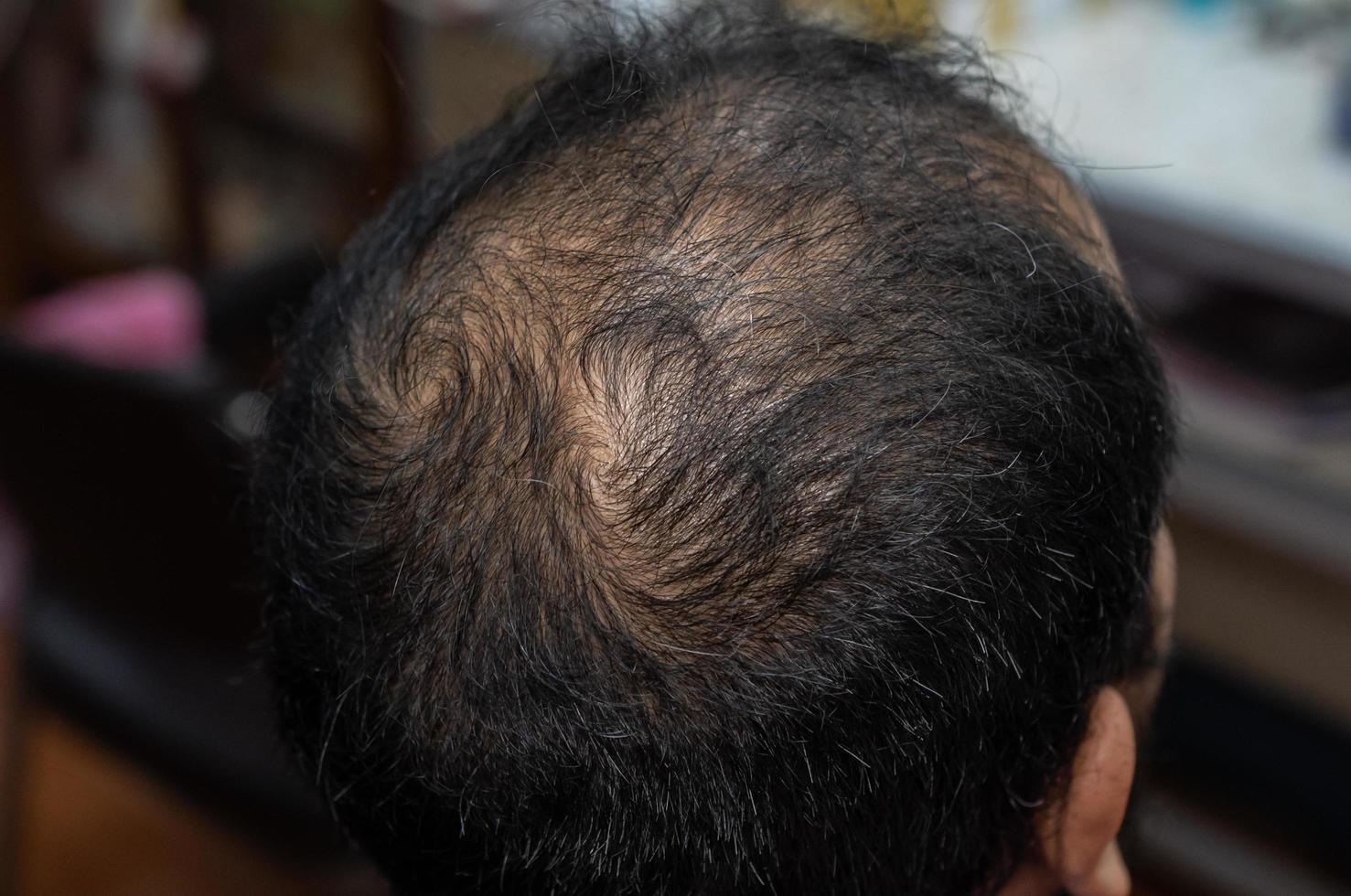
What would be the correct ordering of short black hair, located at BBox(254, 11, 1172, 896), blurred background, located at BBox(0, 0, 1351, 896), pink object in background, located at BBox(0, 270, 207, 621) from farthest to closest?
1. pink object in background, located at BBox(0, 270, 207, 621)
2. blurred background, located at BBox(0, 0, 1351, 896)
3. short black hair, located at BBox(254, 11, 1172, 896)

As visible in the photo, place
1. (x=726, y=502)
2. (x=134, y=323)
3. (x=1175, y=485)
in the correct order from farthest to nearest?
A: (x=134, y=323) < (x=1175, y=485) < (x=726, y=502)

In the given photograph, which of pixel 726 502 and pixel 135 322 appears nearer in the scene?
pixel 726 502

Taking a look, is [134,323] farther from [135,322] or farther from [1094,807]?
[1094,807]

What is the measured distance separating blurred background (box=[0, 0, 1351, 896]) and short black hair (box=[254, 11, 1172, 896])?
0.20 metres

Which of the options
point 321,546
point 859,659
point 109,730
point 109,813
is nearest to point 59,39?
point 109,813

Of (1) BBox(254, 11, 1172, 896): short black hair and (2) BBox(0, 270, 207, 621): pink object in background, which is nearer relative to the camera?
(1) BBox(254, 11, 1172, 896): short black hair

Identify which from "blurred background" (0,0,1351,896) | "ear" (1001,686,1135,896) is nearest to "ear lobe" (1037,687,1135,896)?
"ear" (1001,686,1135,896)

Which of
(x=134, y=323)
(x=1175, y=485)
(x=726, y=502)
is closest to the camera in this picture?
(x=726, y=502)

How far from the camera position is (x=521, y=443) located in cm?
46

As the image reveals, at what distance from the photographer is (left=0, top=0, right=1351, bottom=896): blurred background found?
3.52ft

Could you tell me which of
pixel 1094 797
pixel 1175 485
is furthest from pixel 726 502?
pixel 1175 485

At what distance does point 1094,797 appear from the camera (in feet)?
1.72

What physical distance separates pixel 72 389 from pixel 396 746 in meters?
0.69

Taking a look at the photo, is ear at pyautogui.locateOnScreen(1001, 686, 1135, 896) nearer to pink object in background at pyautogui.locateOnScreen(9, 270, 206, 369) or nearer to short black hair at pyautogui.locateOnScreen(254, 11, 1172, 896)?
short black hair at pyautogui.locateOnScreen(254, 11, 1172, 896)
